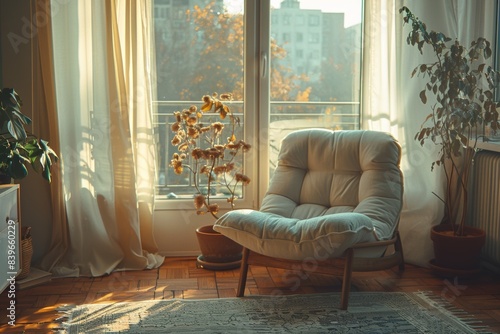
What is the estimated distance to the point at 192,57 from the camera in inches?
157

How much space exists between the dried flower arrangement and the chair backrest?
0.91 ft

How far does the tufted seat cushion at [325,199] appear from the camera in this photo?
9.91ft

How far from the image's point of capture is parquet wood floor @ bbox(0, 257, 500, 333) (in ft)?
10.4

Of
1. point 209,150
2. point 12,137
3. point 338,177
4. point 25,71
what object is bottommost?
point 338,177

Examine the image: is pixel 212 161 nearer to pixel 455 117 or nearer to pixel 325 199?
pixel 325 199

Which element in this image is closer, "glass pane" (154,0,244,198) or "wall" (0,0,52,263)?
"wall" (0,0,52,263)

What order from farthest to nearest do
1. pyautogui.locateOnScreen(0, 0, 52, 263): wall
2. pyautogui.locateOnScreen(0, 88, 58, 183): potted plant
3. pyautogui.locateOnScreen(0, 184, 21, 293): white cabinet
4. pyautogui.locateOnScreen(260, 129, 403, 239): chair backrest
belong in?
pyautogui.locateOnScreen(0, 0, 52, 263): wall < pyautogui.locateOnScreen(260, 129, 403, 239): chair backrest < pyautogui.locateOnScreen(0, 88, 58, 183): potted plant < pyautogui.locateOnScreen(0, 184, 21, 293): white cabinet

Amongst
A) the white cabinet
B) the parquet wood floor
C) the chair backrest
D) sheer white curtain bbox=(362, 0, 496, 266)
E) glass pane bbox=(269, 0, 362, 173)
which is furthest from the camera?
glass pane bbox=(269, 0, 362, 173)

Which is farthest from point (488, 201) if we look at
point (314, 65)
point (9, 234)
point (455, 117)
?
point (9, 234)

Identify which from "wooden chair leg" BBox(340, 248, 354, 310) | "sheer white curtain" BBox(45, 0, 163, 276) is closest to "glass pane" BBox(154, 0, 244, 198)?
"sheer white curtain" BBox(45, 0, 163, 276)

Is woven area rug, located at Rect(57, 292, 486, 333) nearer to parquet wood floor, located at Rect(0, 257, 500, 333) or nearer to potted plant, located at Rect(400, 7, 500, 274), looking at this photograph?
parquet wood floor, located at Rect(0, 257, 500, 333)

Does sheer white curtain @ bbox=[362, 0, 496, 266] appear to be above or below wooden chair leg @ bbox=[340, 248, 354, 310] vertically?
above

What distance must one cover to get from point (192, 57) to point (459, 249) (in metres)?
1.99

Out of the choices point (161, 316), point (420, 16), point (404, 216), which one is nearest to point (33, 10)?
point (161, 316)
